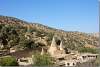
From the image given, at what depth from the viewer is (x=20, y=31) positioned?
5919 cm

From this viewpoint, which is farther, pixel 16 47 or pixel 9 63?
pixel 16 47

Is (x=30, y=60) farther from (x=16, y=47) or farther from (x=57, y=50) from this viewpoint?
(x=16, y=47)

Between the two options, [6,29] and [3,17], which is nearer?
→ [6,29]

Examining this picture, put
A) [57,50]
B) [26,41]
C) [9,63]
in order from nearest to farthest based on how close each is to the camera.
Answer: [9,63]
[57,50]
[26,41]

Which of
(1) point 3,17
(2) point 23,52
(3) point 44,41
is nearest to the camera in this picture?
(2) point 23,52

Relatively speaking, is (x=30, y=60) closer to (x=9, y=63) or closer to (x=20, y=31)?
(x=9, y=63)

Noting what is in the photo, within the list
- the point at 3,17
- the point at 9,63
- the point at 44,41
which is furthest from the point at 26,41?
the point at 3,17

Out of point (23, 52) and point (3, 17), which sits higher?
point (3, 17)

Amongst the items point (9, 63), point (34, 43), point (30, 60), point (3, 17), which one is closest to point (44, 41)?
point (34, 43)

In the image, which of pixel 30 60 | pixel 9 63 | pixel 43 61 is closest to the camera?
pixel 9 63

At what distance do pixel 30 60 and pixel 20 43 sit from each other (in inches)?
593

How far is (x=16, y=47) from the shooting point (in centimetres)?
4616

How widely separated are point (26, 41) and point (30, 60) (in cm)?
1441

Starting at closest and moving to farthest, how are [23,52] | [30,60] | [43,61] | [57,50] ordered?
[43,61] → [30,60] → [57,50] → [23,52]
